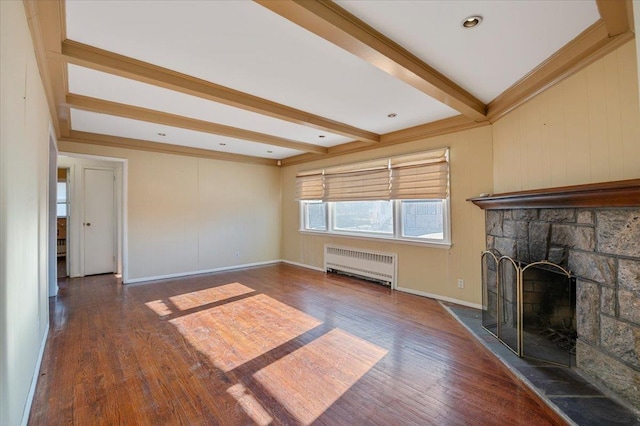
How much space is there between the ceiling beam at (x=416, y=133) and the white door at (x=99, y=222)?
4340mm

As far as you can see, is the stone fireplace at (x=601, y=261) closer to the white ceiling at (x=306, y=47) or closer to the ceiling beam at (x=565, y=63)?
the ceiling beam at (x=565, y=63)

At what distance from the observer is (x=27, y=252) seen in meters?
1.87

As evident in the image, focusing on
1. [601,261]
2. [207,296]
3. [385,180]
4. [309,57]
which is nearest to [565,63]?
[601,261]

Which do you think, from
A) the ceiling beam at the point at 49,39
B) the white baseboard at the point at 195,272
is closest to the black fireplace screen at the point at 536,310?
the ceiling beam at the point at 49,39

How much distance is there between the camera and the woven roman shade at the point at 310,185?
5.77 meters

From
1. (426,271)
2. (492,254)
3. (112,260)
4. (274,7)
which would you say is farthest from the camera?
(112,260)

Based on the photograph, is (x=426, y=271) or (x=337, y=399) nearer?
(x=337, y=399)

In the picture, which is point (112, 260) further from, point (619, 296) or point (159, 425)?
point (619, 296)

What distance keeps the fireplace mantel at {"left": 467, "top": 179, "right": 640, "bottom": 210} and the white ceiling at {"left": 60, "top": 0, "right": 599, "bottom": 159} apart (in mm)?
1085

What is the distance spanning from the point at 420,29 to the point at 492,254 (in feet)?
7.44

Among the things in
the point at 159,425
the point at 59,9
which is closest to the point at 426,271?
the point at 159,425

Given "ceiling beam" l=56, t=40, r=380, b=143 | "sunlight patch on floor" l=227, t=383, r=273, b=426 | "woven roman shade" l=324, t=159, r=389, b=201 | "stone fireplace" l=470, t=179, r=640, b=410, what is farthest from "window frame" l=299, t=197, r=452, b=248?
"sunlight patch on floor" l=227, t=383, r=273, b=426

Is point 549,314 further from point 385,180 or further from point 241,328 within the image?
point 241,328

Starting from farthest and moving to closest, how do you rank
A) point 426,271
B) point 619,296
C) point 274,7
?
point 426,271, point 619,296, point 274,7
